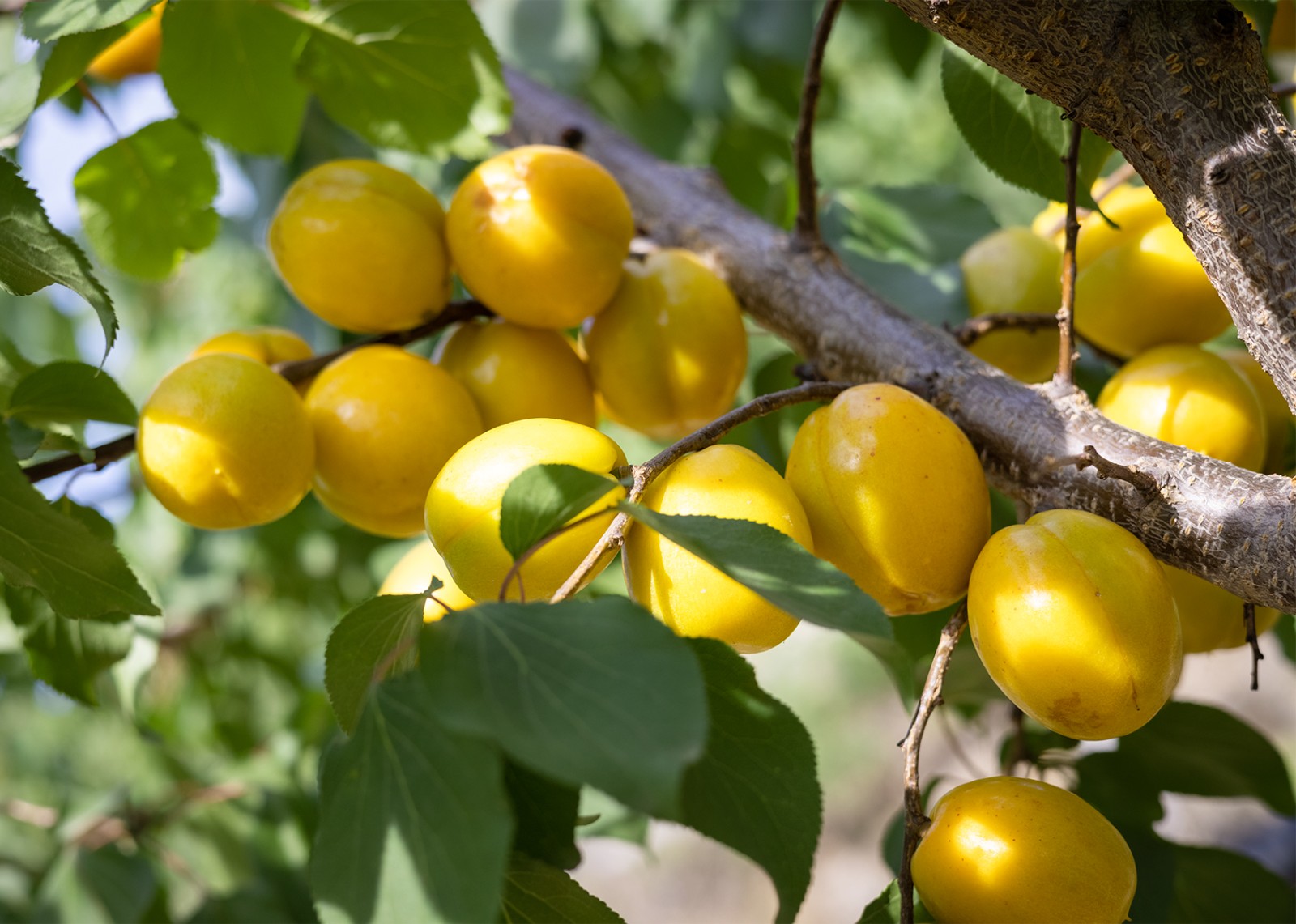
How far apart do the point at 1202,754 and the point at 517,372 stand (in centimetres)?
65

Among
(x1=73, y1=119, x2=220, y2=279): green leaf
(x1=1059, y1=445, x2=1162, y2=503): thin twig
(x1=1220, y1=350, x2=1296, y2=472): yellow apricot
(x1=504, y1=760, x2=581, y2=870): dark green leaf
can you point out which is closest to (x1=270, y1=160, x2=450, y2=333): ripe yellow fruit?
(x1=73, y1=119, x2=220, y2=279): green leaf

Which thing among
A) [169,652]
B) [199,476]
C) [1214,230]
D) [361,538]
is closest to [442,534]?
[199,476]

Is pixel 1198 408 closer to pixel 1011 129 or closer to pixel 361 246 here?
pixel 1011 129

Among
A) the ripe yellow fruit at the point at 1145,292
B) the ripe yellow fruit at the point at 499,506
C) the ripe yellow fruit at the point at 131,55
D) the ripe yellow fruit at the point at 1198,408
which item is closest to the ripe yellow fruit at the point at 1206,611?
the ripe yellow fruit at the point at 1198,408

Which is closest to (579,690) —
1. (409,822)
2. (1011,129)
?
(409,822)

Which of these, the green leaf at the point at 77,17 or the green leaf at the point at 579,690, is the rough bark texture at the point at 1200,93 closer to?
the green leaf at the point at 579,690

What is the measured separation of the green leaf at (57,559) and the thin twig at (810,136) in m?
0.57

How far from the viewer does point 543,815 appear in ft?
1.74

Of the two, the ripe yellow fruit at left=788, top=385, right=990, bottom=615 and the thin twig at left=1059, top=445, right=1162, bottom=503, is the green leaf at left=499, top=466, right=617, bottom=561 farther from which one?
the thin twig at left=1059, top=445, right=1162, bottom=503

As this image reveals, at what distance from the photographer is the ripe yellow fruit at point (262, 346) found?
0.74 metres

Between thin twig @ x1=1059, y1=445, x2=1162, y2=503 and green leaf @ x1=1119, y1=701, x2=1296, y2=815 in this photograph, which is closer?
thin twig @ x1=1059, y1=445, x2=1162, y2=503

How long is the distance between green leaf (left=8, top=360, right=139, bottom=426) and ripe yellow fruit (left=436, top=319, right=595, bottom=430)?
0.24 m

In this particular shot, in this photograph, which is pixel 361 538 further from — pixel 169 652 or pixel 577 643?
pixel 577 643

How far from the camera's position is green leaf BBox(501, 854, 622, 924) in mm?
502
